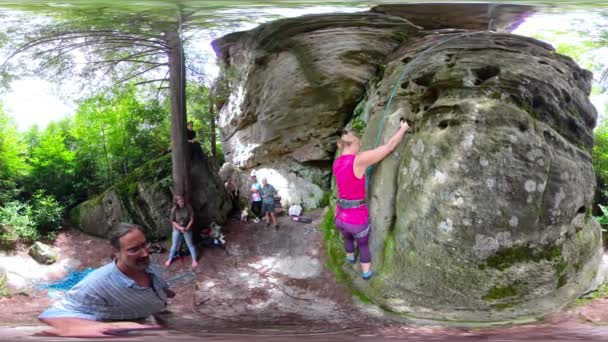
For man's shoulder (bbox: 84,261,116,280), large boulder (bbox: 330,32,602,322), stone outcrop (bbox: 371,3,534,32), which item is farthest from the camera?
stone outcrop (bbox: 371,3,534,32)

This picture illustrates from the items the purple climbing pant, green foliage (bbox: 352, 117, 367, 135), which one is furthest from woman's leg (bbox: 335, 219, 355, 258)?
green foliage (bbox: 352, 117, 367, 135)

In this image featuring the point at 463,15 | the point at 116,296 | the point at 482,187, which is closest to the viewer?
the point at 482,187

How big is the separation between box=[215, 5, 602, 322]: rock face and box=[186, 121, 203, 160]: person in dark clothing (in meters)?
0.11

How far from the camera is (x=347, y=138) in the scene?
1445 millimetres

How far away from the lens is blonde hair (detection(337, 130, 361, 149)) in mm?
1430

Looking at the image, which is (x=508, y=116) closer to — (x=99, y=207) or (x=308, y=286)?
(x=308, y=286)

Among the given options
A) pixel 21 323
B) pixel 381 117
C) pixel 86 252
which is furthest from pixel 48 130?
pixel 381 117

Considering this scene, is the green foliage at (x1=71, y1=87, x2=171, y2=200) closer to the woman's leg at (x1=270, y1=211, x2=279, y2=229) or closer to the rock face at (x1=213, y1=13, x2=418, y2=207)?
the rock face at (x1=213, y1=13, x2=418, y2=207)

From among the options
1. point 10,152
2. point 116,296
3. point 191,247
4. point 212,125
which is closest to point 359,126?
point 212,125

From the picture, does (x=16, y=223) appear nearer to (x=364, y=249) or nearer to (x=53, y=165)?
(x=53, y=165)

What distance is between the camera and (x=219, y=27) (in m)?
1.61

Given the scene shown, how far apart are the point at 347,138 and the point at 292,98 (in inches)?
10.5

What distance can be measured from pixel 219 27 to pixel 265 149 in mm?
554

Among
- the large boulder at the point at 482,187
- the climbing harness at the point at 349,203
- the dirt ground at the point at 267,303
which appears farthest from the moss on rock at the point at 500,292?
the climbing harness at the point at 349,203
